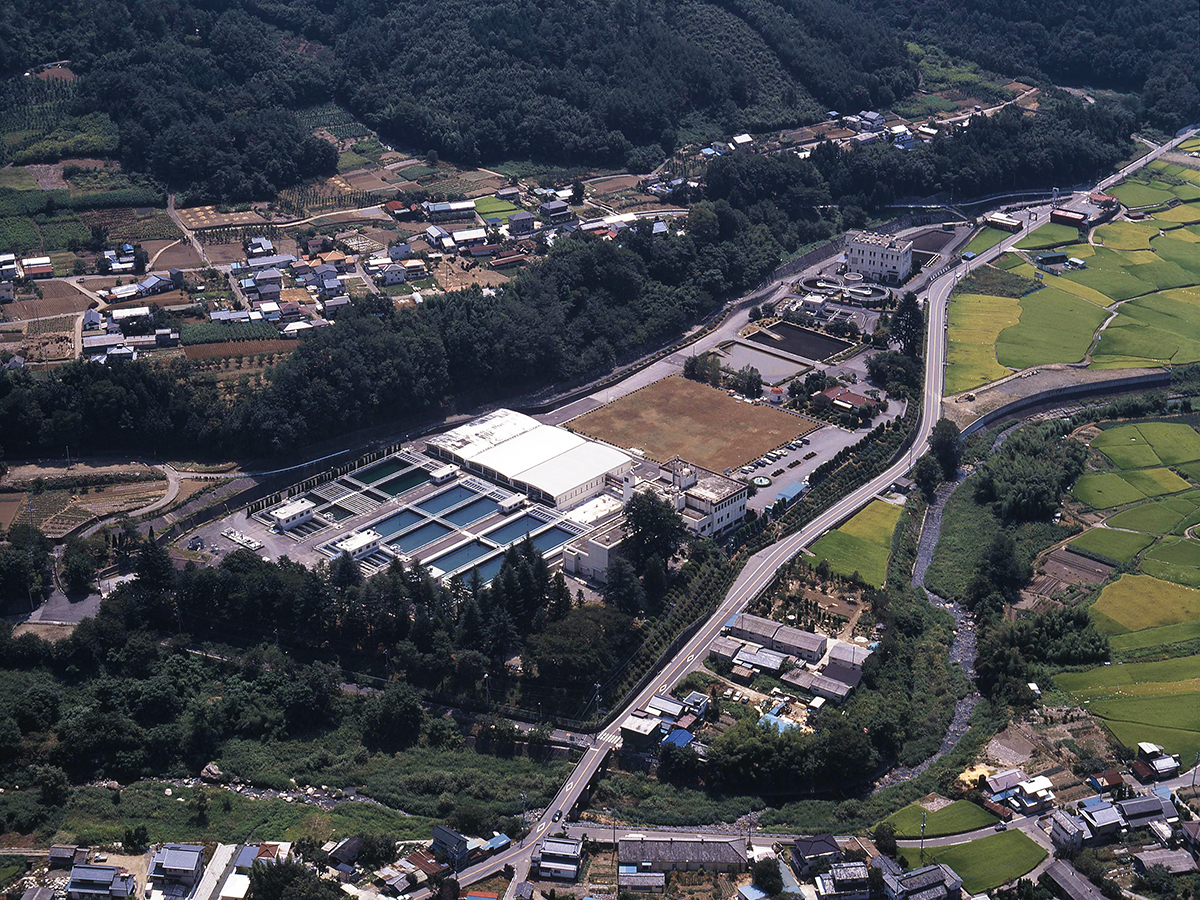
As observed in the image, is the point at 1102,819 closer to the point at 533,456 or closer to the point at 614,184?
the point at 533,456

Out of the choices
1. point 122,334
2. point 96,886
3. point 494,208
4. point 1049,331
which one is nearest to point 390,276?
point 494,208

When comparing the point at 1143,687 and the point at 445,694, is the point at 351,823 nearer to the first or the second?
the point at 445,694

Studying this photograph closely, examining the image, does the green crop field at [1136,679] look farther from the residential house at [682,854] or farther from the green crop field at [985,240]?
the green crop field at [985,240]

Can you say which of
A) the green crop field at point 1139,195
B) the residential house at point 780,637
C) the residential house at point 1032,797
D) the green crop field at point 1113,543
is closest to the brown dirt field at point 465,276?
the residential house at point 780,637

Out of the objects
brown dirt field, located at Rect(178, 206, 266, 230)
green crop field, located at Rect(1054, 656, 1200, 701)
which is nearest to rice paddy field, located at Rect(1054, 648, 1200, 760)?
green crop field, located at Rect(1054, 656, 1200, 701)

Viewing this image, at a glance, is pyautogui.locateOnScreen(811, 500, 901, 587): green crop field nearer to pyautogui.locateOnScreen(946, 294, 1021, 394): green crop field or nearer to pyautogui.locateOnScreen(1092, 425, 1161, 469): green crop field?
pyautogui.locateOnScreen(1092, 425, 1161, 469): green crop field
